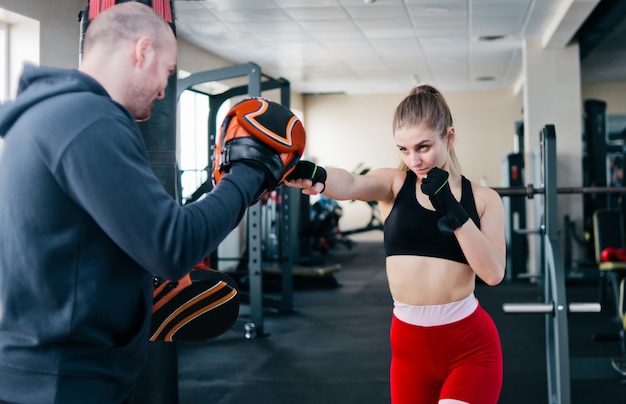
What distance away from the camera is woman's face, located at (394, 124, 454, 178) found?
5.67ft

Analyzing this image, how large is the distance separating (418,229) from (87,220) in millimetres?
1009

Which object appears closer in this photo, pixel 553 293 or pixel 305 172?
pixel 305 172

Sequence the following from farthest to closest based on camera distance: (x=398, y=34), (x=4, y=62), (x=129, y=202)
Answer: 1. (x=398, y=34)
2. (x=4, y=62)
3. (x=129, y=202)

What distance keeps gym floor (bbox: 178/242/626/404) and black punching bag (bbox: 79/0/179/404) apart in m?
1.26

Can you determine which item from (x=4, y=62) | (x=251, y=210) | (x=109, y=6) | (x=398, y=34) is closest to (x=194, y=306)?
(x=109, y=6)

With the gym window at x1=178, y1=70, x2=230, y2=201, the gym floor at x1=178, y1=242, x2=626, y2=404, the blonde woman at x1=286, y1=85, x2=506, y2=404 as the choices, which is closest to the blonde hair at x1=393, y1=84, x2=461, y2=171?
the blonde woman at x1=286, y1=85, x2=506, y2=404

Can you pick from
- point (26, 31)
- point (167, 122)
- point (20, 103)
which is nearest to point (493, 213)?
point (167, 122)

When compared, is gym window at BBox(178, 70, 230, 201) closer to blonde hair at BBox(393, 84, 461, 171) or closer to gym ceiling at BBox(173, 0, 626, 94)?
gym ceiling at BBox(173, 0, 626, 94)

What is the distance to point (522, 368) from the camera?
398 centimetres

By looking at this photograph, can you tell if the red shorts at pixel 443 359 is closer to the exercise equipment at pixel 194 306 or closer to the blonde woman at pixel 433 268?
the blonde woman at pixel 433 268

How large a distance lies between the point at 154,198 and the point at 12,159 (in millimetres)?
220

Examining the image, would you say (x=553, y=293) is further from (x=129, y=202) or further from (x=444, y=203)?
(x=129, y=202)

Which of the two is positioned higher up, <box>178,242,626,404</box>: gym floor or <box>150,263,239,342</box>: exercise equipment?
<box>150,263,239,342</box>: exercise equipment

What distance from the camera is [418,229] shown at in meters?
1.76
